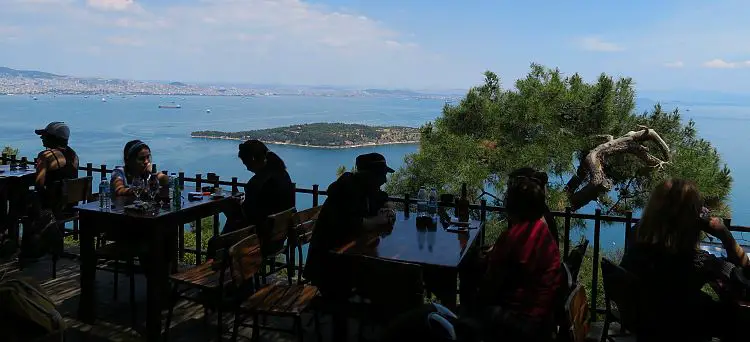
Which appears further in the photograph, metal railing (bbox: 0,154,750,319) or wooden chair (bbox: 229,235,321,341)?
metal railing (bbox: 0,154,750,319)

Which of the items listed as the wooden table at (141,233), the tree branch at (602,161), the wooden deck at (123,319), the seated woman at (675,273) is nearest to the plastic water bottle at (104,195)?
the wooden table at (141,233)

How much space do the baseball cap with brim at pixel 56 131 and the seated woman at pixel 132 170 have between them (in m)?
1.33

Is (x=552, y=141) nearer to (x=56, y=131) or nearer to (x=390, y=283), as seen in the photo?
(x=56, y=131)

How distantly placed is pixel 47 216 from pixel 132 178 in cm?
158

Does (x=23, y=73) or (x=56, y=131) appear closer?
(x=56, y=131)

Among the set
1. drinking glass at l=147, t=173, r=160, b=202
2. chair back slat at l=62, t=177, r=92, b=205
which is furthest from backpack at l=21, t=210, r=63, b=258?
drinking glass at l=147, t=173, r=160, b=202

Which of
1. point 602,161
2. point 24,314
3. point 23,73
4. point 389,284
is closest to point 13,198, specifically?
point 24,314

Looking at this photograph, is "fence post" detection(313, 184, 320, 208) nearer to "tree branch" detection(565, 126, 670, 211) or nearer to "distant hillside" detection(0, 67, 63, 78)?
"tree branch" detection(565, 126, 670, 211)

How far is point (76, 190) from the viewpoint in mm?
6066

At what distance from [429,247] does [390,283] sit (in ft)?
2.27

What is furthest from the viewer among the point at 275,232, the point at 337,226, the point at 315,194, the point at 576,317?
the point at 315,194

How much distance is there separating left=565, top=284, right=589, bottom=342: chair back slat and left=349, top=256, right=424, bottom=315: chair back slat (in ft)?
2.81

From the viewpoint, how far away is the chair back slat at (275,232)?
464 centimetres

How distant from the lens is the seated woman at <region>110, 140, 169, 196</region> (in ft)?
17.1
